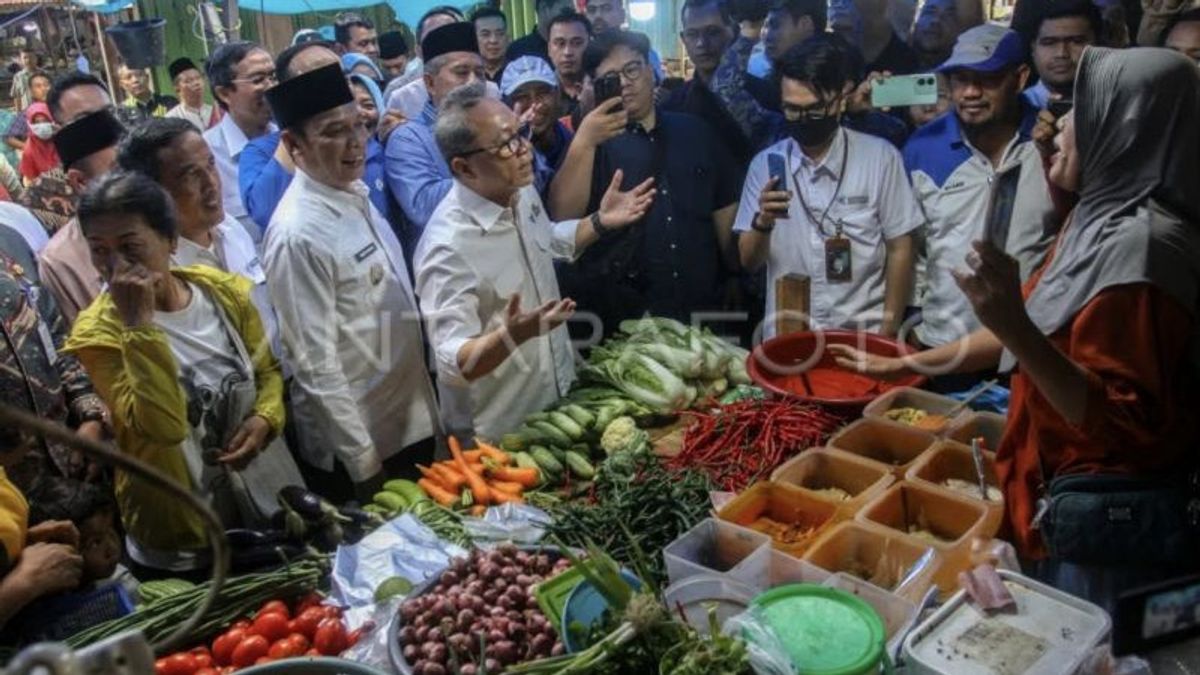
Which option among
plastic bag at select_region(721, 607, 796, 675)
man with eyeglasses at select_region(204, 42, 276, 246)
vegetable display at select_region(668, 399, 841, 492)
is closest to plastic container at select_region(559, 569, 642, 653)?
plastic bag at select_region(721, 607, 796, 675)

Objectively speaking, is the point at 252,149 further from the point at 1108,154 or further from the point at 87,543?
the point at 1108,154

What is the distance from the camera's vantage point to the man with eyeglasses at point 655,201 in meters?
4.03

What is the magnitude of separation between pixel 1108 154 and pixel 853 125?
242cm

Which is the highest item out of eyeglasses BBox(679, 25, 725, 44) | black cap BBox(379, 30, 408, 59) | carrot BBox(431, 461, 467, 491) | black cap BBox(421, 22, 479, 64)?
black cap BBox(379, 30, 408, 59)

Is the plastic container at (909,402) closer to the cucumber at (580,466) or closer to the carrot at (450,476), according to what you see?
the cucumber at (580,466)

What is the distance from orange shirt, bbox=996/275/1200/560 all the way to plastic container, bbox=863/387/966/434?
765mm

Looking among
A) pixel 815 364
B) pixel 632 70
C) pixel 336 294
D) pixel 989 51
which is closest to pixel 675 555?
pixel 815 364

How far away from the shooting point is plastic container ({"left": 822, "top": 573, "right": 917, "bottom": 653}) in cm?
179

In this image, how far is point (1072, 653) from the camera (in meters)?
1.62

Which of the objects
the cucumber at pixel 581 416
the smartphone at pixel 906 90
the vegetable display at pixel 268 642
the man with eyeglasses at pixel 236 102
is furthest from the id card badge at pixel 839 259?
the man with eyeglasses at pixel 236 102

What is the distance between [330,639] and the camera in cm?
201

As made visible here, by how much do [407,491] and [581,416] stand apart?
0.67m

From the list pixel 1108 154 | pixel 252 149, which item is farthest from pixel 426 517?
pixel 252 149

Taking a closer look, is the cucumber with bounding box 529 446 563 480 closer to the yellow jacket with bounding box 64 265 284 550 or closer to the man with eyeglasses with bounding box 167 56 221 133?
the yellow jacket with bounding box 64 265 284 550
